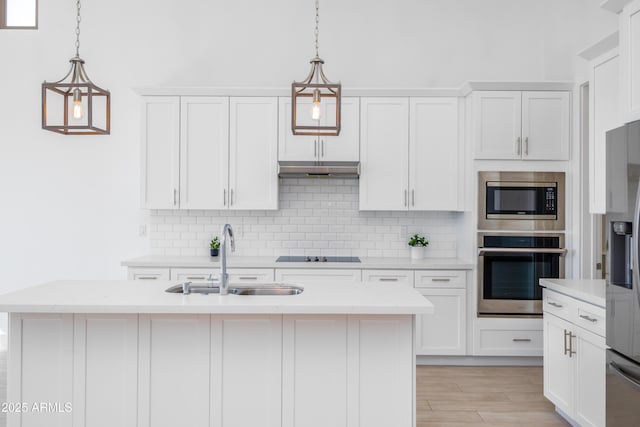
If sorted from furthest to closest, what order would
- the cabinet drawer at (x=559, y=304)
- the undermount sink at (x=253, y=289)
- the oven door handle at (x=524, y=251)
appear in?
the oven door handle at (x=524, y=251)
the cabinet drawer at (x=559, y=304)
the undermount sink at (x=253, y=289)

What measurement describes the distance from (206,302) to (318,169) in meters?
2.25

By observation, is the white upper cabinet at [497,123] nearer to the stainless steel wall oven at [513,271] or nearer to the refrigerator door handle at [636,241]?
the stainless steel wall oven at [513,271]

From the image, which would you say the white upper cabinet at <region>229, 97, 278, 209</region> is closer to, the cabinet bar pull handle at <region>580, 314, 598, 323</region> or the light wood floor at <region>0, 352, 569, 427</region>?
the light wood floor at <region>0, 352, 569, 427</region>

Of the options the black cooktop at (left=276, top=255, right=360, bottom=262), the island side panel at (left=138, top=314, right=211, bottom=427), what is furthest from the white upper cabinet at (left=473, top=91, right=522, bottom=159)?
the island side panel at (left=138, top=314, right=211, bottom=427)

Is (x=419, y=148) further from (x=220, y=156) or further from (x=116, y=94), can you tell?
(x=116, y=94)

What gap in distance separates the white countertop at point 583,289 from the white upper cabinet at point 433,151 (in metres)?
1.41

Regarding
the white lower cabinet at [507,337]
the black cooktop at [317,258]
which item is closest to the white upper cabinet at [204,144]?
the black cooktop at [317,258]

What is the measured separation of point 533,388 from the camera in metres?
3.94

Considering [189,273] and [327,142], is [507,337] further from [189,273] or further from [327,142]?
[189,273]

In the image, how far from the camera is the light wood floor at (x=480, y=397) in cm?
332

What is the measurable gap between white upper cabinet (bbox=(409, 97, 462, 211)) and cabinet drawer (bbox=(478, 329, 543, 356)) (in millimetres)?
1211

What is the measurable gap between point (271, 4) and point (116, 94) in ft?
6.10

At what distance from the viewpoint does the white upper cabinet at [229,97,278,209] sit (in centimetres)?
466

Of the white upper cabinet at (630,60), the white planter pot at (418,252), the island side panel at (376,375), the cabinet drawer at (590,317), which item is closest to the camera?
the white upper cabinet at (630,60)
